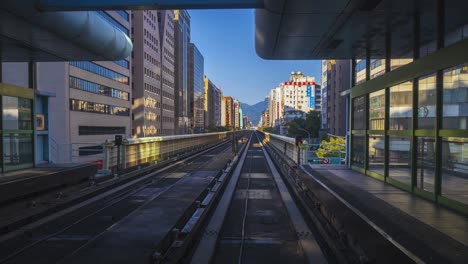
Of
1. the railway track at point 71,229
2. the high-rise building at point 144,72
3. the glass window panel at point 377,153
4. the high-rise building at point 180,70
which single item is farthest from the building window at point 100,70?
the high-rise building at point 180,70

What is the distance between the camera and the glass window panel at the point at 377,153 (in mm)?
13797

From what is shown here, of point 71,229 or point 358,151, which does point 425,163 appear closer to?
point 358,151

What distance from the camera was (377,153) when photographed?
1434 centimetres

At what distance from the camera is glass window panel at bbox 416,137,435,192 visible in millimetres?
9758

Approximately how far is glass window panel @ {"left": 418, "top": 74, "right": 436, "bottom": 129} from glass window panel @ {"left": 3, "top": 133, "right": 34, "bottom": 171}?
13417mm

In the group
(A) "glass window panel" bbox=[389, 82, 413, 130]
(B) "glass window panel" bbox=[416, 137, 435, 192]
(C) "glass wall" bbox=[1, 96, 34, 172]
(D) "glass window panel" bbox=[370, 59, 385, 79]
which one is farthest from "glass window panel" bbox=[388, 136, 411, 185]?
(C) "glass wall" bbox=[1, 96, 34, 172]

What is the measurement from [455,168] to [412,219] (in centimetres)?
185

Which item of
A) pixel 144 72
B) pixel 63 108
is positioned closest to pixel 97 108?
pixel 63 108

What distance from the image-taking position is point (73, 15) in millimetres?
11781

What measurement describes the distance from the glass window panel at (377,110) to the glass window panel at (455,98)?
460 centimetres

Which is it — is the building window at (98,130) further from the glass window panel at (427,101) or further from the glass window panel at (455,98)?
the glass window panel at (455,98)

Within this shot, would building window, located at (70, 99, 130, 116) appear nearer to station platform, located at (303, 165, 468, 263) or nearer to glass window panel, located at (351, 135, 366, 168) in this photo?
glass window panel, located at (351, 135, 366, 168)

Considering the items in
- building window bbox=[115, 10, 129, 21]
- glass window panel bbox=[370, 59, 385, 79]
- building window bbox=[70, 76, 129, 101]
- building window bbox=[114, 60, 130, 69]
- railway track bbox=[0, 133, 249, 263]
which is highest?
building window bbox=[115, 10, 129, 21]

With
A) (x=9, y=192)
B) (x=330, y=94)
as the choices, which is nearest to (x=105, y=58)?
(x=9, y=192)
